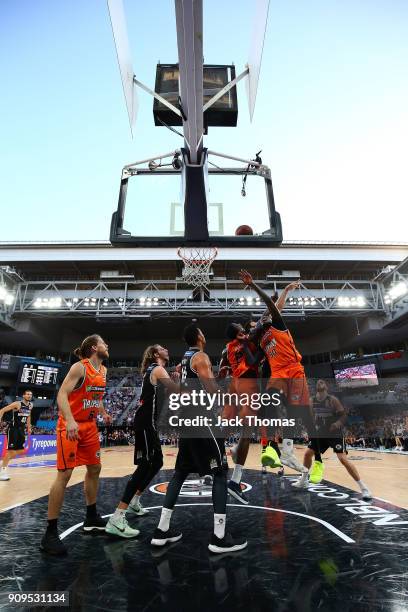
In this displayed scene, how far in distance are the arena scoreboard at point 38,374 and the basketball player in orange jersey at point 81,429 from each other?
2198 cm

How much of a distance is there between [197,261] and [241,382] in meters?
8.74

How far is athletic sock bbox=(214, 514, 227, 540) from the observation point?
307 centimetres

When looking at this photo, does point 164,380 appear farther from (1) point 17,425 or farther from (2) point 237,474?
(1) point 17,425

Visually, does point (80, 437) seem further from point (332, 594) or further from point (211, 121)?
point (211, 121)

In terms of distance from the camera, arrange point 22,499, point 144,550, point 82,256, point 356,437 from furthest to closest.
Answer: point 82,256 → point 356,437 → point 22,499 → point 144,550

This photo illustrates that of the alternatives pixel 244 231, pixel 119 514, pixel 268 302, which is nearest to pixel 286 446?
pixel 268 302

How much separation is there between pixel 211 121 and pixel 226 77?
42.8 inches

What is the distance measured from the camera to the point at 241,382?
476cm

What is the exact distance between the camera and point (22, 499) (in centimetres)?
547

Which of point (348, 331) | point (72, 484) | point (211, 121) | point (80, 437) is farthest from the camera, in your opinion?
point (348, 331)

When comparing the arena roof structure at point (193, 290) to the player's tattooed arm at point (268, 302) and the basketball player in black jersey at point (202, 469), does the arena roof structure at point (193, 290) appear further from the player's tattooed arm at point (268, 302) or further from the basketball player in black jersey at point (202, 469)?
the basketball player in black jersey at point (202, 469)

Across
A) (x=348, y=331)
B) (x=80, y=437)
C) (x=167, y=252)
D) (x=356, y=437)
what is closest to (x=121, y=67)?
(x=80, y=437)

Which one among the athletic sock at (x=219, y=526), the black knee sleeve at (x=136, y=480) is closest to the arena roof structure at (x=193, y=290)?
the black knee sleeve at (x=136, y=480)

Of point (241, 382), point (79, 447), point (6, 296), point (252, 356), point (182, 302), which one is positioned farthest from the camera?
point (182, 302)
